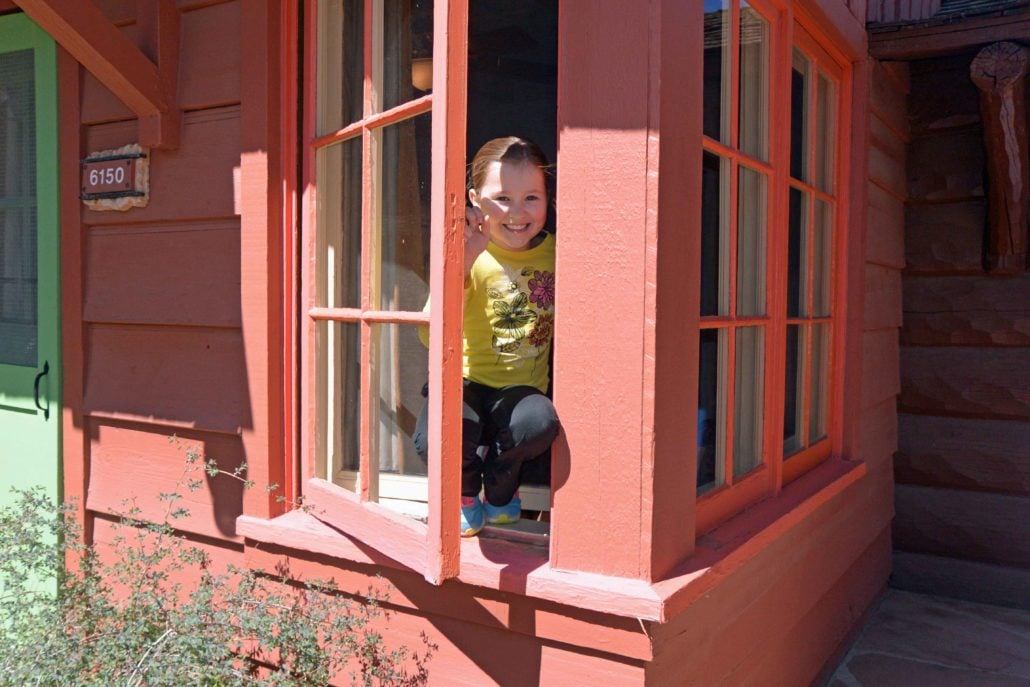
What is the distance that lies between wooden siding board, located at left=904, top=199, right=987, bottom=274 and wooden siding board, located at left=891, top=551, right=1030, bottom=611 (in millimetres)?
1268

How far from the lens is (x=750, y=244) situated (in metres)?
2.72

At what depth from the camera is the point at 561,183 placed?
1987mm

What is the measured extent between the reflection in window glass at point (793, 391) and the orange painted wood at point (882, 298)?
534mm

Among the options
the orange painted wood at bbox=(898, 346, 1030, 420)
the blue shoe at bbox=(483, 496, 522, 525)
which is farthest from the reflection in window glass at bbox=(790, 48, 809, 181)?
the blue shoe at bbox=(483, 496, 522, 525)

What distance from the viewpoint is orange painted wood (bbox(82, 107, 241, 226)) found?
265cm

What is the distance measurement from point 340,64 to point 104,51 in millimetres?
674

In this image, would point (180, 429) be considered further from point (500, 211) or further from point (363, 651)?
point (500, 211)

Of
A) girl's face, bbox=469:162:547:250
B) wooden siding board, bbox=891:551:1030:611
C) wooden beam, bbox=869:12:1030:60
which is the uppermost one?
wooden beam, bbox=869:12:1030:60

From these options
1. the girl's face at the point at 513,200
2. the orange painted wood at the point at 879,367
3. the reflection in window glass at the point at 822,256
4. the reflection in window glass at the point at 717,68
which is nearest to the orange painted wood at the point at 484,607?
the girl's face at the point at 513,200

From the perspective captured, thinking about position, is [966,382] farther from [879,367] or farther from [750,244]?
[750,244]

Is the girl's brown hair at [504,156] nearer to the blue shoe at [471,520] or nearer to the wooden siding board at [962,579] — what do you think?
the blue shoe at [471,520]

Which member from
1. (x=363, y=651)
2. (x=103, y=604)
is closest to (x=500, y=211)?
(x=363, y=651)

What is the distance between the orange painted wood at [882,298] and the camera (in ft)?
11.9

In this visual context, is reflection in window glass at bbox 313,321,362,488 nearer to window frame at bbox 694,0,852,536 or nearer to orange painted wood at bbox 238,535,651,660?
orange painted wood at bbox 238,535,651,660
